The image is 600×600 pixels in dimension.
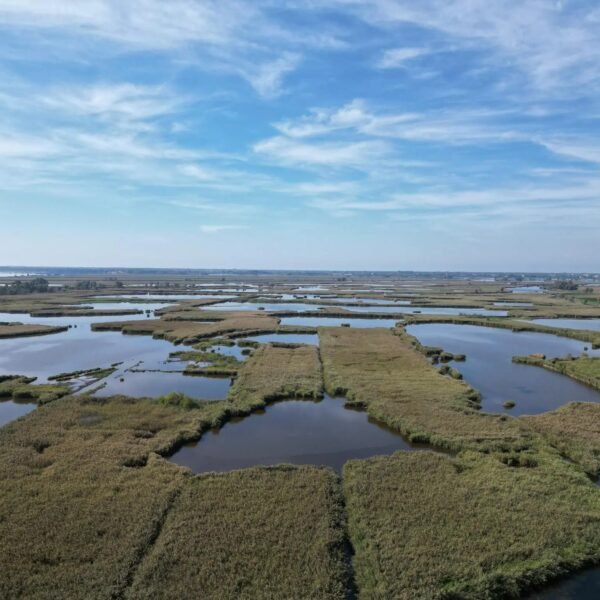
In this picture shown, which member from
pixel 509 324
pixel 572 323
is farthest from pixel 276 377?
pixel 572 323

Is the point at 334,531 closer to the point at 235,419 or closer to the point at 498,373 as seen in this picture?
the point at 235,419

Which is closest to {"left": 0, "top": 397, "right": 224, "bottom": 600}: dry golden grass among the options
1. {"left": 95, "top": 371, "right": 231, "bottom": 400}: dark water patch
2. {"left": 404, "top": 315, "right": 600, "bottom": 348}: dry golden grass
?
{"left": 95, "top": 371, "right": 231, "bottom": 400}: dark water patch

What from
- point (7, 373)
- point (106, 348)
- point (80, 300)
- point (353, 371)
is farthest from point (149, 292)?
point (353, 371)

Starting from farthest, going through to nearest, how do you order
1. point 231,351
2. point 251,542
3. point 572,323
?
point 572,323 → point 231,351 → point 251,542

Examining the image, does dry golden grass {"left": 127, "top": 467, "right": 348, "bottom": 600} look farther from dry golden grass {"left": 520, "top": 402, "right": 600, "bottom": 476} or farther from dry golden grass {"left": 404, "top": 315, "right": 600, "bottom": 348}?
dry golden grass {"left": 404, "top": 315, "right": 600, "bottom": 348}

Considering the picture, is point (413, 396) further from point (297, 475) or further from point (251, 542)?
point (251, 542)

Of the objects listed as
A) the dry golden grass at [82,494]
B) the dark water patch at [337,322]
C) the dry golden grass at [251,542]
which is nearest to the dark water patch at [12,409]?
the dry golden grass at [82,494]

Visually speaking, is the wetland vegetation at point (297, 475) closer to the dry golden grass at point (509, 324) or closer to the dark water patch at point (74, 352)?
the dark water patch at point (74, 352)
